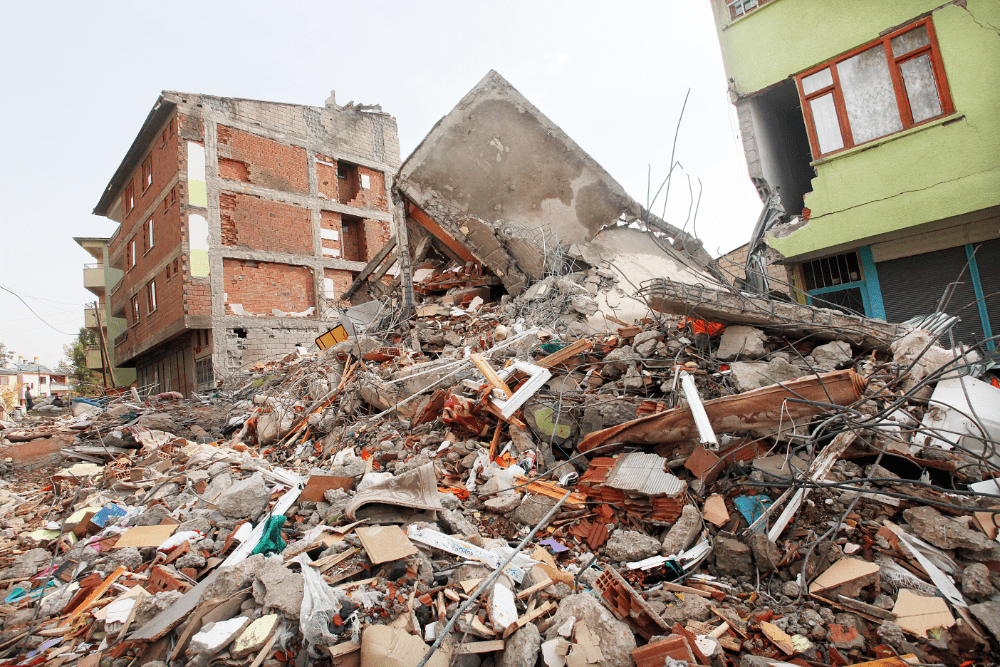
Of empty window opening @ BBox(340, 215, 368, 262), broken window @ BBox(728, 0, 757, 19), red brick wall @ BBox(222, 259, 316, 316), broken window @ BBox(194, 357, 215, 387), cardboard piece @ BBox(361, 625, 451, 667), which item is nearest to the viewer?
cardboard piece @ BBox(361, 625, 451, 667)

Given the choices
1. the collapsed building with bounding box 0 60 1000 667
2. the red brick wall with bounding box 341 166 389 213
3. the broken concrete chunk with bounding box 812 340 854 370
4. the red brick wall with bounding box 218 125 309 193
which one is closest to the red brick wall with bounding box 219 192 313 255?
the red brick wall with bounding box 218 125 309 193

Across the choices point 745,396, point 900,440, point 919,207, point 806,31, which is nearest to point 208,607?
point 745,396

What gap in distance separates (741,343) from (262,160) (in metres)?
17.7

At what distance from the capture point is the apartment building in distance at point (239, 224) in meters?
15.3

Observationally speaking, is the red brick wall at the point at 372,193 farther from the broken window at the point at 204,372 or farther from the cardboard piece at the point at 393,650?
the cardboard piece at the point at 393,650

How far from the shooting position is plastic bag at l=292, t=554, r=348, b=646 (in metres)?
2.05

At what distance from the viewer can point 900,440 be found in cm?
292

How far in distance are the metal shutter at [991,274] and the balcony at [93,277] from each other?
1588 inches

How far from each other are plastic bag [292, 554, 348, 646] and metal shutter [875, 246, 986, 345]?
8.52 meters

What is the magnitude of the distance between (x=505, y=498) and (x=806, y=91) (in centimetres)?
816

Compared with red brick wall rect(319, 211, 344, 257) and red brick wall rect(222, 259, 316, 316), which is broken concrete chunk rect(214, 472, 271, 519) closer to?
red brick wall rect(222, 259, 316, 316)

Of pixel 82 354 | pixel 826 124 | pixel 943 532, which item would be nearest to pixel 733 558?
pixel 943 532

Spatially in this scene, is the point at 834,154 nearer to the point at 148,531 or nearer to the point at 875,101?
the point at 875,101

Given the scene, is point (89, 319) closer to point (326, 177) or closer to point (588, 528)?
point (326, 177)
